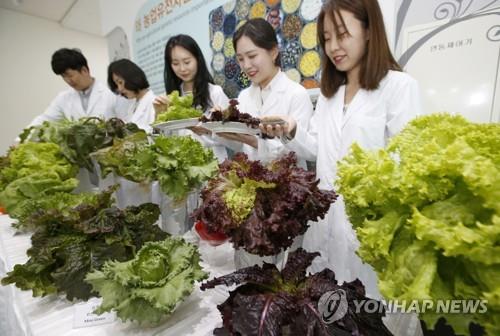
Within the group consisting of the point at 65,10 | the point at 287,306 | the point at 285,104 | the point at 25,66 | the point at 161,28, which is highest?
the point at 65,10

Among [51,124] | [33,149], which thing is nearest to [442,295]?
[33,149]

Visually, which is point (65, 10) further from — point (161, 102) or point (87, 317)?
point (87, 317)

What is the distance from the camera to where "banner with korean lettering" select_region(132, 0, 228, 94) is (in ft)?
8.12

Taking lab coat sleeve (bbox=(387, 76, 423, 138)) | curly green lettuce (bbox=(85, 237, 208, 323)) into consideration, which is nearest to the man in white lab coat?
curly green lettuce (bbox=(85, 237, 208, 323))

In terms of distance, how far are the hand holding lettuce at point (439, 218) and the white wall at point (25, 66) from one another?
7.42 metres

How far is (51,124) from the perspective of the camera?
1.56 m

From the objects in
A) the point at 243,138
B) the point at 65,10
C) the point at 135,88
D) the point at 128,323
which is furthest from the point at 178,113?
the point at 65,10

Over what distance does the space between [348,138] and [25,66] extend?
7.16 meters

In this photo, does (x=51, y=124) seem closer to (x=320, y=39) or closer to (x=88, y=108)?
(x=88, y=108)

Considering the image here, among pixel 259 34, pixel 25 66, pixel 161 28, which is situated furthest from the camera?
pixel 25 66

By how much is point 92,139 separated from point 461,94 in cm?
172

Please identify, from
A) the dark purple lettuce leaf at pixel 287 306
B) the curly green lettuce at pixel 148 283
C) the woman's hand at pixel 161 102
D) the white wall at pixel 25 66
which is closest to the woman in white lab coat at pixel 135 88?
the woman's hand at pixel 161 102

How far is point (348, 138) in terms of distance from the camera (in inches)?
41.5

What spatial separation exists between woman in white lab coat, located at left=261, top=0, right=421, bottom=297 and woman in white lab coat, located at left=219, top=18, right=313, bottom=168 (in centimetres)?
25
